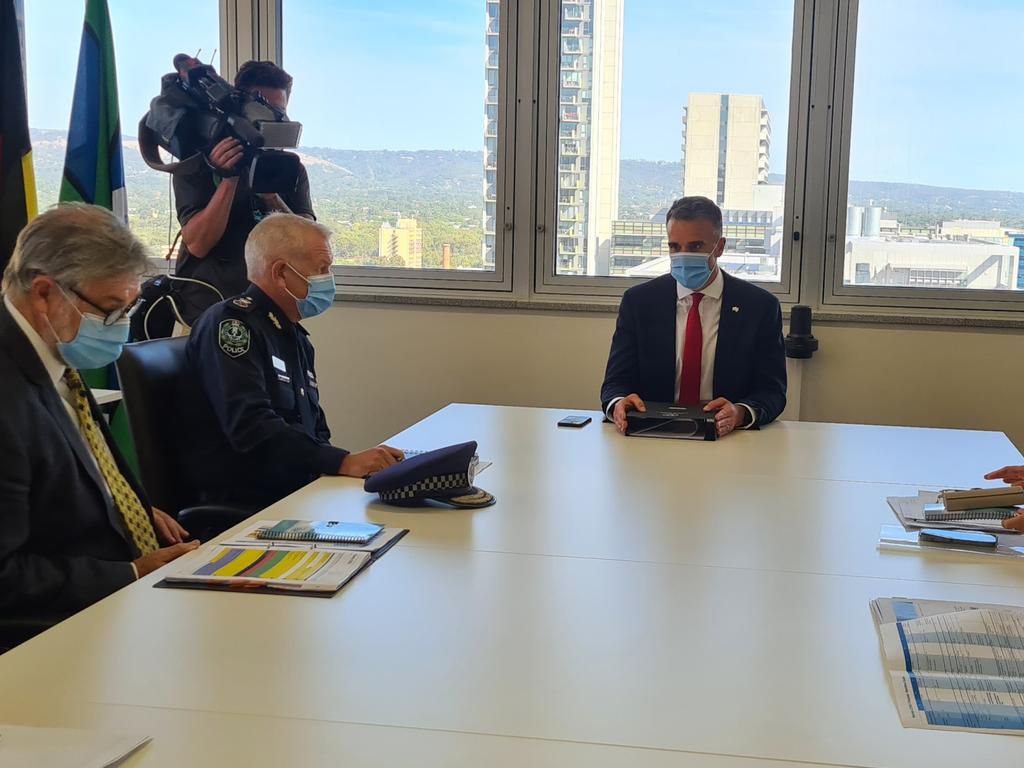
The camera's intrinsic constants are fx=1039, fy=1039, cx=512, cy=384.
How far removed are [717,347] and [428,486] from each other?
1.54 meters

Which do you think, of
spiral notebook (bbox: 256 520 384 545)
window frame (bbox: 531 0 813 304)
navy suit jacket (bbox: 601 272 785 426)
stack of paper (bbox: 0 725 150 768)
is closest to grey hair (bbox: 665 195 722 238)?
navy suit jacket (bbox: 601 272 785 426)

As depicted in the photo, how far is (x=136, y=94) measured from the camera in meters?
4.95

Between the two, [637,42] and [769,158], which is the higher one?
[637,42]

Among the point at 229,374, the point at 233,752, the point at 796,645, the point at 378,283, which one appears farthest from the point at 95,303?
the point at 378,283

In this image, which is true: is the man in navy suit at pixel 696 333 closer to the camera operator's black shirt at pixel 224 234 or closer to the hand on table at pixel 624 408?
the hand on table at pixel 624 408

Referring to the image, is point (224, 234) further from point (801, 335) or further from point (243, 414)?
point (801, 335)

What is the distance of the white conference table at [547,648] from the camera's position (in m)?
1.17

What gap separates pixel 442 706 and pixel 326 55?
13.3 ft

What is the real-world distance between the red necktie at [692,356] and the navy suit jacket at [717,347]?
41 mm

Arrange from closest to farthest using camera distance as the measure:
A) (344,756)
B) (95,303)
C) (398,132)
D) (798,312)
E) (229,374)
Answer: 1. (344,756)
2. (95,303)
3. (229,374)
4. (798,312)
5. (398,132)

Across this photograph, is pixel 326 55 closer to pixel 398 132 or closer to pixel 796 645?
pixel 398 132

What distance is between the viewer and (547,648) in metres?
1.43

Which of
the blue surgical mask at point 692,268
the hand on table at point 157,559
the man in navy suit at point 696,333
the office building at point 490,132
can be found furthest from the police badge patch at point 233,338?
the office building at point 490,132

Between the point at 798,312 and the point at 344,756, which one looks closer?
the point at 344,756
